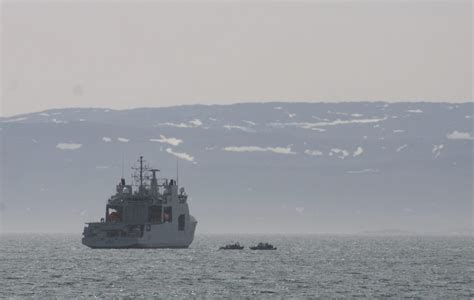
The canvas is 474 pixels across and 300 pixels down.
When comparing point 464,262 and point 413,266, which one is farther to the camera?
point 464,262

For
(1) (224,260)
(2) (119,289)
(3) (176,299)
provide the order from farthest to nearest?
(1) (224,260) < (2) (119,289) < (3) (176,299)

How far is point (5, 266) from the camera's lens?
177 metres

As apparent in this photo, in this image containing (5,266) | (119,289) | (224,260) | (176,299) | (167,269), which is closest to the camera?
(176,299)

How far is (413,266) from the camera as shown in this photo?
182000 mm

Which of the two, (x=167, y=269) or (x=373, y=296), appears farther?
(x=167, y=269)

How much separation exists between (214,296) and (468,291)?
25.7 metres

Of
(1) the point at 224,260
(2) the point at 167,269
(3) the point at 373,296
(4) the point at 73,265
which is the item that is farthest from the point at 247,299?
(1) the point at 224,260

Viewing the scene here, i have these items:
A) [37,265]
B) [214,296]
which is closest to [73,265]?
[37,265]

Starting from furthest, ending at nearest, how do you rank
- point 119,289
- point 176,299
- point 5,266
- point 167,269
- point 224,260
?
point 224,260 < point 5,266 < point 167,269 < point 119,289 < point 176,299

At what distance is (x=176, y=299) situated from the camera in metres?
122

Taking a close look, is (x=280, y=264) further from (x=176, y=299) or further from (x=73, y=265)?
(x=176, y=299)

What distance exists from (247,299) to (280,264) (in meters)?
63.7

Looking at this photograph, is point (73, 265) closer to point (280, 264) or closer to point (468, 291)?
point (280, 264)

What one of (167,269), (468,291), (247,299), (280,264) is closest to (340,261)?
(280,264)
